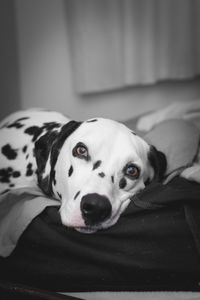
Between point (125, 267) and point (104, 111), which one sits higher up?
point (104, 111)

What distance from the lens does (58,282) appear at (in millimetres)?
1521

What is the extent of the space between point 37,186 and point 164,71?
2552 mm

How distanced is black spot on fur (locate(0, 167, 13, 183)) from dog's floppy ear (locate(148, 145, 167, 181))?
704mm

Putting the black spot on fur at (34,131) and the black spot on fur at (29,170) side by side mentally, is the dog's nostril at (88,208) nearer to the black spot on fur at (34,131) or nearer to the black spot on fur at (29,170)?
the black spot on fur at (29,170)

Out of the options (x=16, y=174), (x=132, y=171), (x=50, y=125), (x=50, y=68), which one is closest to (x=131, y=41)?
(x=50, y=68)

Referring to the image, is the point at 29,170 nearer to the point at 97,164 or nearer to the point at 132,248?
the point at 97,164

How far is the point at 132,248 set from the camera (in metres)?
1.46

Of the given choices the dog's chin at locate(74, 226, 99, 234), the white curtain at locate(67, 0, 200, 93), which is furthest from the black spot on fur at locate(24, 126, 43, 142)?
the white curtain at locate(67, 0, 200, 93)

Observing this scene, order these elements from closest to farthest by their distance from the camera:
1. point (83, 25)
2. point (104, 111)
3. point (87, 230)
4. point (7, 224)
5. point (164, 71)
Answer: point (87, 230) < point (7, 224) < point (83, 25) < point (104, 111) < point (164, 71)

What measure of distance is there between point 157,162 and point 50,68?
6.29ft

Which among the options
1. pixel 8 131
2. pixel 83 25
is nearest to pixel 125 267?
pixel 8 131

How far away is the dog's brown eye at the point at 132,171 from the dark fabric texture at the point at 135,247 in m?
0.09

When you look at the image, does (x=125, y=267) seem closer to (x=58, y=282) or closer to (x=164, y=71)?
(x=58, y=282)

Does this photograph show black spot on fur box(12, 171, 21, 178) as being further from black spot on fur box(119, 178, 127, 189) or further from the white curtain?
the white curtain
